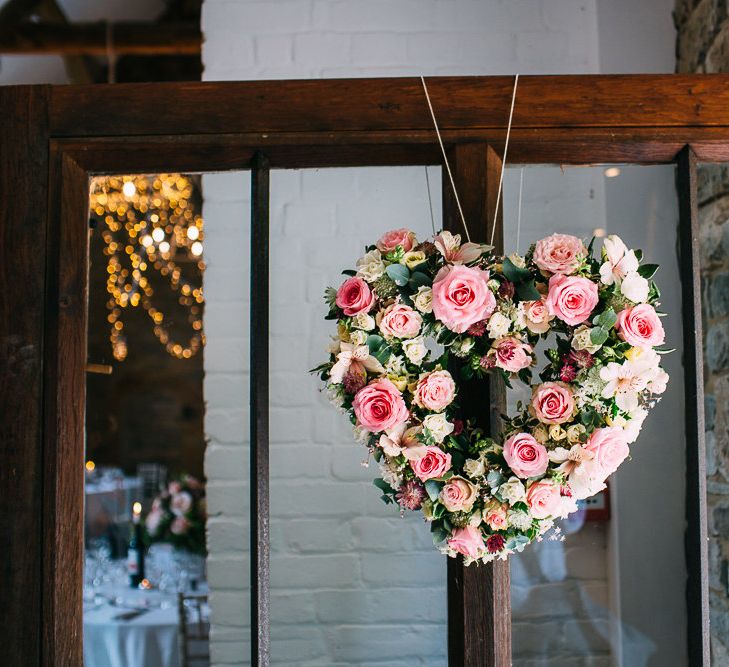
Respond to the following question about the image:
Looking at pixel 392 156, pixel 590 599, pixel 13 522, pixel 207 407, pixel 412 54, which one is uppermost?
pixel 412 54

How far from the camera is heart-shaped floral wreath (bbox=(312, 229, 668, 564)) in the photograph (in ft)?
3.09

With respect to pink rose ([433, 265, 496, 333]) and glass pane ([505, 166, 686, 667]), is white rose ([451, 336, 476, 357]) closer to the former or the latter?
pink rose ([433, 265, 496, 333])

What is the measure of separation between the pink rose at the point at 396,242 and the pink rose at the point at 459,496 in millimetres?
301

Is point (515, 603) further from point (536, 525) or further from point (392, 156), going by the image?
point (392, 156)

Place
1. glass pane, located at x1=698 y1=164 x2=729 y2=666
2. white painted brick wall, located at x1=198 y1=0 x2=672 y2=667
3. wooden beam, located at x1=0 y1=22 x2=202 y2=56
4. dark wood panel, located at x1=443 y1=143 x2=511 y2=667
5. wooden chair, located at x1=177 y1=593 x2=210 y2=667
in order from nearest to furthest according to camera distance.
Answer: dark wood panel, located at x1=443 y1=143 x2=511 y2=667 → glass pane, located at x1=698 y1=164 x2=729 y2=666 → white painted brick wall, located at x1=198 y1=0 x2=672 y2=667 → wooden chair, located at x1=177 y1=593 x2=210 y2=667 → wooden beam, located at x1=0 y1=22 x2=202 y2=56

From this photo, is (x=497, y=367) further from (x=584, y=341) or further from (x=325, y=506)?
(x=325, y=506)

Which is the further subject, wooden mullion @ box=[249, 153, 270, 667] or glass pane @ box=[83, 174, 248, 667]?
glass pane @ box=[83, 174, 248, 667]

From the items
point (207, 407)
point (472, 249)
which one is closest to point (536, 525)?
point (472, 249)

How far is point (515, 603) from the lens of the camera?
171cm

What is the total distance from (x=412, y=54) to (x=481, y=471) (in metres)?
1.24

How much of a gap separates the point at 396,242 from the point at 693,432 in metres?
0.52

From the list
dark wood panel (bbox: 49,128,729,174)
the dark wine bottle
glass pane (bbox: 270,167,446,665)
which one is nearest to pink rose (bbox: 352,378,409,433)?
dark wood panel (bbox: 49,128,729,174)

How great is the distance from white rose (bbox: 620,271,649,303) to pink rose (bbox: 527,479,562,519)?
9.6 inches

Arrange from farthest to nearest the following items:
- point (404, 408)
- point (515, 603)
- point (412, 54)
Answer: point (412, 54) < point (515, 603) < point (404, 408)
